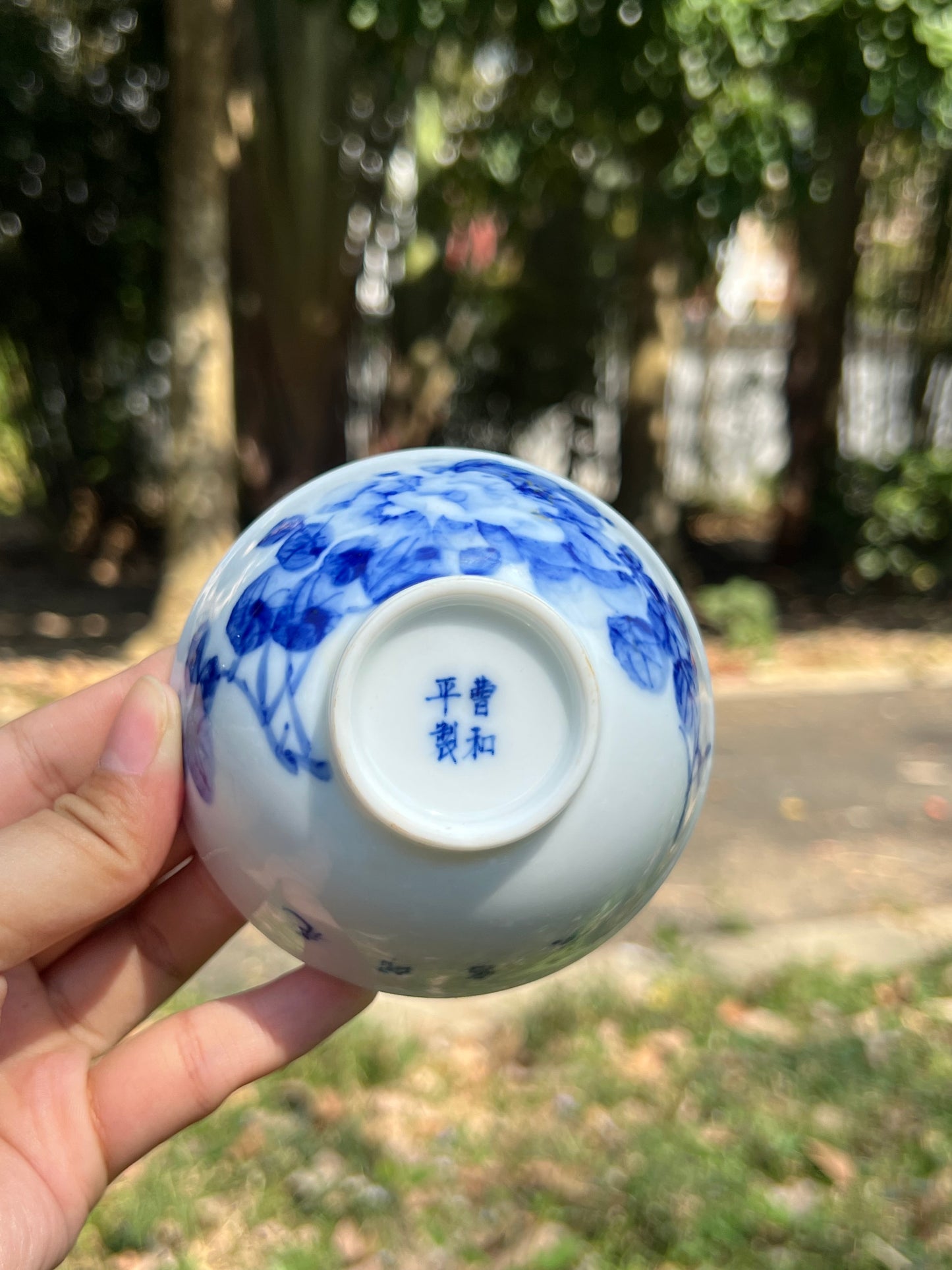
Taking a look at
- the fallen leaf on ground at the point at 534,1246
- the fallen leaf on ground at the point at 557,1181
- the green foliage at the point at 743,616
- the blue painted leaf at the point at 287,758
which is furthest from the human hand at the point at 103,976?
the green foliage at the point at 743,616

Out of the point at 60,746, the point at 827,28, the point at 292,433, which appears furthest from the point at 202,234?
the point at 60,746

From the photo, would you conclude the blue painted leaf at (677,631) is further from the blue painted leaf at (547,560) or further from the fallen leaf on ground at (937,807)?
the fallen leaf on ground at (937,807)

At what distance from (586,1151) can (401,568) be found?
1977 millimetres

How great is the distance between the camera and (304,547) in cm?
156

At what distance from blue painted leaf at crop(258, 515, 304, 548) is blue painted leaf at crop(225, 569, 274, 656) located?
0.25ft

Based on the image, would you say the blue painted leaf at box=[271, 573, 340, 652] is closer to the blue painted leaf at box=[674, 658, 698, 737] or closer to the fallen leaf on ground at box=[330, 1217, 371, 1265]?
the blue painted leaf at box=[674, 658, 698, 737]

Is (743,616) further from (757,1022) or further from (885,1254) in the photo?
(885,1254)

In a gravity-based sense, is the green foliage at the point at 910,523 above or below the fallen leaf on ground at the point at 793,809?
above

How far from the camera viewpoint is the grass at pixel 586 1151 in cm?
252

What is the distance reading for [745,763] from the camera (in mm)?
5531

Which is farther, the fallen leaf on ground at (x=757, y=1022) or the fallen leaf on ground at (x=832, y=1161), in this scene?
the fallen leaf on ground at (x=757, y=1022)

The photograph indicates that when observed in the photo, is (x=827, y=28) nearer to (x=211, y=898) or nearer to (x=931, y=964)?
(x=931, y=964)

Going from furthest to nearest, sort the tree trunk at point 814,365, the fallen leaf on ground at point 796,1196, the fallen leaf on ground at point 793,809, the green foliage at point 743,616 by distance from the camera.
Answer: the tree trunk at point 814,365, the green foliage at point 743,616, the fallen leaf on ground at point 793,809, the fallen leaf on ground at point 796,1196

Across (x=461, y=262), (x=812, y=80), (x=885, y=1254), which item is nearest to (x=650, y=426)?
(x=461, y=262)
